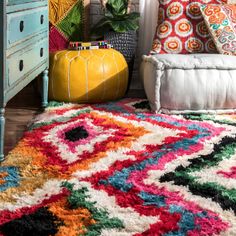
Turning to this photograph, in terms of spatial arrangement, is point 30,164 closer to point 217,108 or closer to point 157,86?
point 157,86

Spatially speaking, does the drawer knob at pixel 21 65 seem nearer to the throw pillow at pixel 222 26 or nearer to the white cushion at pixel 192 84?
the white cushion at pixel 192 84

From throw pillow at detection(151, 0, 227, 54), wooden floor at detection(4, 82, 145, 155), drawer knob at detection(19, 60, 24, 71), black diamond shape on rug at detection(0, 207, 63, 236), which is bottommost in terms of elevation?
wooden floor at detection(4, 82, 145, 155)

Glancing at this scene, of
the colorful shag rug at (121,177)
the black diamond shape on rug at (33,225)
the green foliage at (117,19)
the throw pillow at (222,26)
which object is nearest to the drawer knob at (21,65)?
the colorful shag rug at (121,177)

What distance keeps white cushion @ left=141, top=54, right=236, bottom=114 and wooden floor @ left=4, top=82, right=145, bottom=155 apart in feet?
2.03

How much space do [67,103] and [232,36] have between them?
1035 millimetres

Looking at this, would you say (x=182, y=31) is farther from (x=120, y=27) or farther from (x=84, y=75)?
(x=84, y=75)

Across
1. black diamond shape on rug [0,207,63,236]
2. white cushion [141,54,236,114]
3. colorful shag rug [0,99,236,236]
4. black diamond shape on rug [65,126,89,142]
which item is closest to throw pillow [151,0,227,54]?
white cushion [141,54,236,114]

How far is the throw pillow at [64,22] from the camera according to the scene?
3016mm

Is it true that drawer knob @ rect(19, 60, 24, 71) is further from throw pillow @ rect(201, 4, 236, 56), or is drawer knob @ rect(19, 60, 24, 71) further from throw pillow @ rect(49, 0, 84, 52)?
throw pillow @ rect(201, 4, 236, 56)

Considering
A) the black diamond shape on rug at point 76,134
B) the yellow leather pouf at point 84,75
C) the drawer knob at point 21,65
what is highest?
the drawer knob at point 21,65

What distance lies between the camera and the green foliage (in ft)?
9.63

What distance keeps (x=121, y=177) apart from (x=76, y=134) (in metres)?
0.50

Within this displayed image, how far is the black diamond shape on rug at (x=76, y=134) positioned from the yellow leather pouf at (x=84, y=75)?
605 millimetres

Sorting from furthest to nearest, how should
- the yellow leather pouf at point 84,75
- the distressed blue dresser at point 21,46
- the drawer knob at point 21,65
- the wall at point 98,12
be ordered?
the wall at point 98,12, the yellow leather pouf at point 84,75, the drawer knob at point 21,65, the distressed blue dresser at point 21,46
